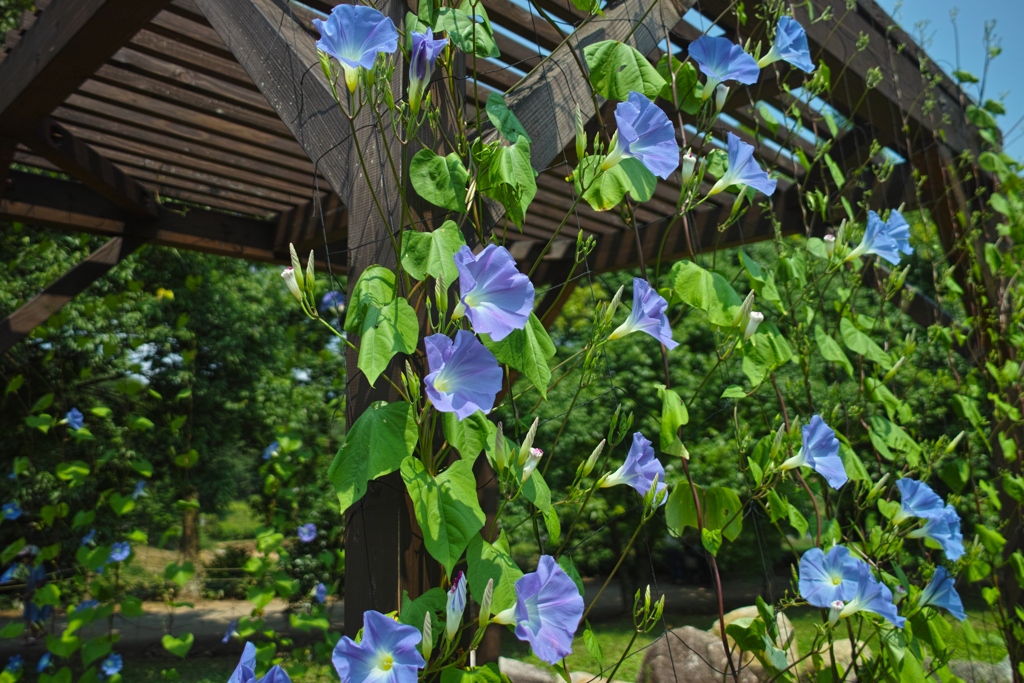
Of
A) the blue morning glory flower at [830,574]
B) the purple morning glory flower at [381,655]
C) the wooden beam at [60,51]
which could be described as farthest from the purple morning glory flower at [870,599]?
the wooden beam at [60,51]

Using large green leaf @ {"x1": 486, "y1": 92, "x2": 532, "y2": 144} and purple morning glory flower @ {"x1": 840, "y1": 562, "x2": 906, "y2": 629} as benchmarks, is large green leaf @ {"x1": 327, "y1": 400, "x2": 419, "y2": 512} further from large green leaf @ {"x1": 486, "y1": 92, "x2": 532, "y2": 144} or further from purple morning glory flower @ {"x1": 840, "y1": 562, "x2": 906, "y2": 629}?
purple morning glory flower @ {"x1": 840, "y1": 562, "x2": 906, "y2": 629}

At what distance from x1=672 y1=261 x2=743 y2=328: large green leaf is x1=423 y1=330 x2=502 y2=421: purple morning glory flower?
1.61 feet

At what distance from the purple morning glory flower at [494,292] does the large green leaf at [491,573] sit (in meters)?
0.26

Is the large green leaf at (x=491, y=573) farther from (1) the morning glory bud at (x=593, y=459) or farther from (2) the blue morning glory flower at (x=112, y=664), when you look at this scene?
(2) the blue morning glory flower at (x=112, y=664)

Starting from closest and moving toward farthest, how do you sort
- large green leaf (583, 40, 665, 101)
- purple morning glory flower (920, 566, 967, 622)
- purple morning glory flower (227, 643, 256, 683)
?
purple morning glory flower (227, 643, 256, 683), large green leaf (583, 40, 665, 101), purple morning glory flower (920, 566, 967, 622)

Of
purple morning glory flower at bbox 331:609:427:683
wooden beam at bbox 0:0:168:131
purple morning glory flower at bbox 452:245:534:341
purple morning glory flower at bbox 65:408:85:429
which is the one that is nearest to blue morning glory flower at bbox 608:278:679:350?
purple morning glory flower at bbox 452:245:534:341

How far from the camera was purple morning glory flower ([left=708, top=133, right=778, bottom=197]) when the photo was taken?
105cm

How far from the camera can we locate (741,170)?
1074mm

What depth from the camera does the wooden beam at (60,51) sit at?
1341 mm

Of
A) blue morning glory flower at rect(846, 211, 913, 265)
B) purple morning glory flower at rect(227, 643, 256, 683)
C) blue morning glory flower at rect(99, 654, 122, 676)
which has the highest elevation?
blue morning glory flower at rect(846, 211, 913, 265)

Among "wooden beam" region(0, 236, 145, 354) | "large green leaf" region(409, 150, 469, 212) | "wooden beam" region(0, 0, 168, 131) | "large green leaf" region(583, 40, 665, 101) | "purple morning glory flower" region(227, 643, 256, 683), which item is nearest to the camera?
"purple morning glory flower" region(227, 643, 256, 683)

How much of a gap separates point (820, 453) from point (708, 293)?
0.31m

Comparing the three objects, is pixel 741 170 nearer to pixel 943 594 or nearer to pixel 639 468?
pixel 639 468

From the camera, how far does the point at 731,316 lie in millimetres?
1075
